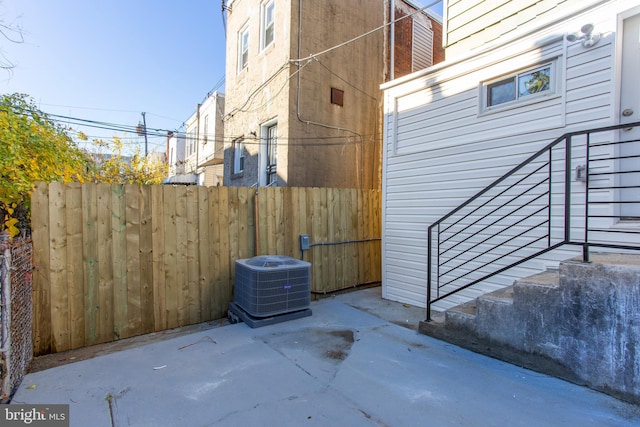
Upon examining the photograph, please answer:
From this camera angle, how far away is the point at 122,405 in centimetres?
244

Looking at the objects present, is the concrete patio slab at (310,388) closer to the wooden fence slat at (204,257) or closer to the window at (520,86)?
the wooden fence slat at (204,257)

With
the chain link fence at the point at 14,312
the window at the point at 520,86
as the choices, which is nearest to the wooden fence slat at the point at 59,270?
the chain link fence at the point at 14,312

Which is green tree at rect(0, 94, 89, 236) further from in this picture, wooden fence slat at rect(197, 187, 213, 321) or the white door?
the white door

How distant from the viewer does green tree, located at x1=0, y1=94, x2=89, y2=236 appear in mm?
3135

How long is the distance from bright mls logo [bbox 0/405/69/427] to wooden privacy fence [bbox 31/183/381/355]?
50.8 inches

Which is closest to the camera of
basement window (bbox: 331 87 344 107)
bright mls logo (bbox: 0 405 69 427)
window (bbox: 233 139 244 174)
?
bright mls logo (bbox: 0 405 69 427)

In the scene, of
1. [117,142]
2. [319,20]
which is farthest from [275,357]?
[117,142]

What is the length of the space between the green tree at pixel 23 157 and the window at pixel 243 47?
6.21 m

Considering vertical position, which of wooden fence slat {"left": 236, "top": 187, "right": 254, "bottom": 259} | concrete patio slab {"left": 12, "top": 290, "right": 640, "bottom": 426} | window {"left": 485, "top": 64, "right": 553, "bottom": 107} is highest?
window {"left": 485, "top": 64, "right": 553, "bottom": 107}

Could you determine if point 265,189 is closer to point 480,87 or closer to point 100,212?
point 100,212

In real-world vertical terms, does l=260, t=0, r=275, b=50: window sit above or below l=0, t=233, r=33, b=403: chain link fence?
above

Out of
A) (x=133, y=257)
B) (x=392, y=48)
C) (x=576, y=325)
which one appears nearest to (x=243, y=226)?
(x=133, y=257)

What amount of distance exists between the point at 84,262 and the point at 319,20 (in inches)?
275

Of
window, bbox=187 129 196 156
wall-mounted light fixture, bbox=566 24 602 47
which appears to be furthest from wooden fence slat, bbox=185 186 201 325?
window, bbox=187 129 196 156
